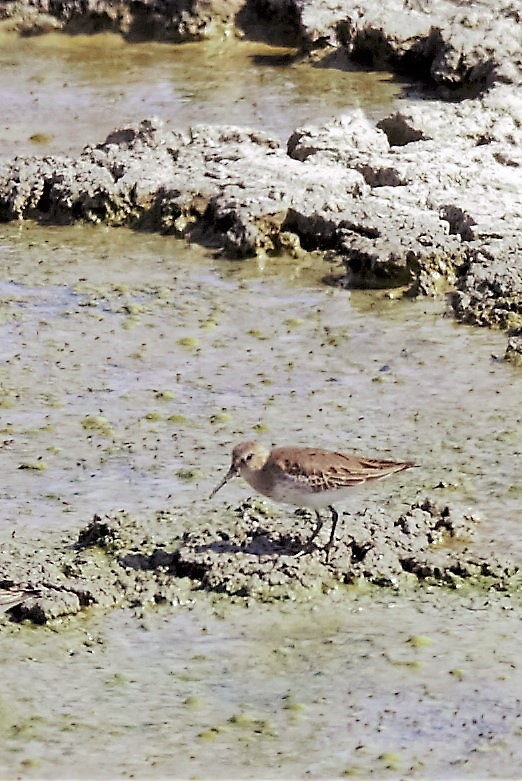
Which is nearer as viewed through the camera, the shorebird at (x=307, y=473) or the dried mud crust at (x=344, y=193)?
the shorebird at (x=307, y=473)

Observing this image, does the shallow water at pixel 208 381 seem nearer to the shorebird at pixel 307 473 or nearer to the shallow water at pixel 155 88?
the shorebird at pixel 307 473

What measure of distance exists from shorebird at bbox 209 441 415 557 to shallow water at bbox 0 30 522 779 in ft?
1.20

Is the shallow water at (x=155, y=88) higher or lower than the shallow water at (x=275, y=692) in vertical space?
higher

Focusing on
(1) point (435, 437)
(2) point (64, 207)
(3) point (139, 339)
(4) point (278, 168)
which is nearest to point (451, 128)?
(4) point (278, 168)

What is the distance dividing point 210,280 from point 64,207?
1.46 meters

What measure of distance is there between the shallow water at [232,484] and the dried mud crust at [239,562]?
0.30 feet

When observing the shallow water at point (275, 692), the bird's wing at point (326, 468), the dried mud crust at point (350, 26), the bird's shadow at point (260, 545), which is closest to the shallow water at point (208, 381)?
the bird's shadow at point (260, 545)

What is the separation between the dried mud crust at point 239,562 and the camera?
17.9 feet

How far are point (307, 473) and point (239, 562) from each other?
412 mm

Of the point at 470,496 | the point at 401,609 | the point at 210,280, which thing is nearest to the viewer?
the point at 401,609

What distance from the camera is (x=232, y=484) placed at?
252 inches

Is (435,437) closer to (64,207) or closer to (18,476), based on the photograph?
(18,476)

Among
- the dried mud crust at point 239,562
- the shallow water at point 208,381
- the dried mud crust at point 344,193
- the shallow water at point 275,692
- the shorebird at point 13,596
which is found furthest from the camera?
the dried mud crust at point 344,193

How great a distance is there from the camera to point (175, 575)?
5574 mm
